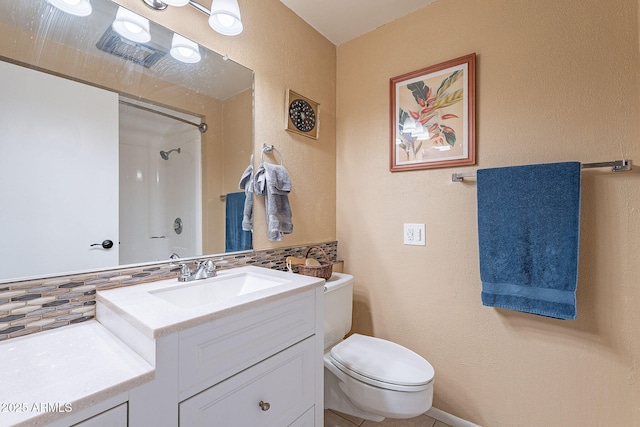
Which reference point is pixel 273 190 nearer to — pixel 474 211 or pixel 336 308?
pixel 336 308

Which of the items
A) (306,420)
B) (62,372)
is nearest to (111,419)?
(62,372)

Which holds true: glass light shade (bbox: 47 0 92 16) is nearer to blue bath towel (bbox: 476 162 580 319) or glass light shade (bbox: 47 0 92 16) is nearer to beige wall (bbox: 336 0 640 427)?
beige wall (bbox: 336 0 640 427)

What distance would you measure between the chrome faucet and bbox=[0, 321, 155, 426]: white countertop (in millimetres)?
303

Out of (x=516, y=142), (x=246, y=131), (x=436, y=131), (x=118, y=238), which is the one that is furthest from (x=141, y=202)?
(x=516, y=142)

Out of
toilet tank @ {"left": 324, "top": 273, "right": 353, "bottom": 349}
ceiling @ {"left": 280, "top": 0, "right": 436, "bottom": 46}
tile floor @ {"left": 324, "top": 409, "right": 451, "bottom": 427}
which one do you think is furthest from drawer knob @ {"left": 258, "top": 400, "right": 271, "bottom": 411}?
ceiling @ {"left": 280, "top": 0, "right": 436, "bottom": 46}

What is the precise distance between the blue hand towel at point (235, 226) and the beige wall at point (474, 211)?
75 cm

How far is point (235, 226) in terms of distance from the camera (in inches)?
56.0

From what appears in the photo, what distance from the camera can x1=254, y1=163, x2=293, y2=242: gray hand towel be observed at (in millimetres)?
1414

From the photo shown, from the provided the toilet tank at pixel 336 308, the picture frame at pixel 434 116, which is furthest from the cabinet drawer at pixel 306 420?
the picture frame at pixel 434 116

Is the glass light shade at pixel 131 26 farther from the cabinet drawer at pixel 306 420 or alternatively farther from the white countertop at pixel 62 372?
the cabinet drawer at pixel 306 420

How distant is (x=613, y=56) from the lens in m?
1.12

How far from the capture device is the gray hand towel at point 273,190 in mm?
1414

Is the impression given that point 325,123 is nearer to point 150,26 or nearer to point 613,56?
point 150,26

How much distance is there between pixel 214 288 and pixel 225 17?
3.76 feet
